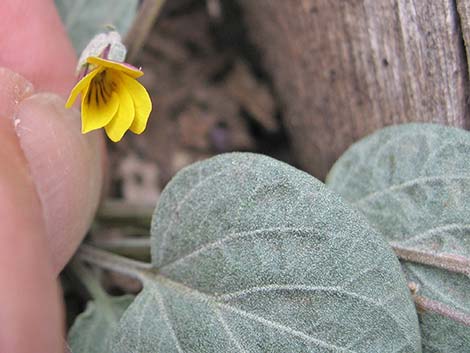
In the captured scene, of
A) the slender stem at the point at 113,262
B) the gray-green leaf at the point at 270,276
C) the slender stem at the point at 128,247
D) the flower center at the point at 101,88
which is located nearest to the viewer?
the gray-green leaf at the point at 270,276

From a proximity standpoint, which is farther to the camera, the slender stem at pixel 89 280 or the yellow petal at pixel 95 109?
the slender stem at pixel 89 280

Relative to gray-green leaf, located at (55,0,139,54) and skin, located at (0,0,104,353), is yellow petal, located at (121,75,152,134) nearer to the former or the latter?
skin, located at (0,0,104,353)

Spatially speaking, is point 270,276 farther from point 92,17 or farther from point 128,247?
point 92,17

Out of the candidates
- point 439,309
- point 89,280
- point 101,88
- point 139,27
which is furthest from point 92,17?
point 439,309

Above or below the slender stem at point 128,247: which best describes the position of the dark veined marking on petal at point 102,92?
above

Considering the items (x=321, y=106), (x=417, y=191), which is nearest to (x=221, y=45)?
(x=321, y=106)

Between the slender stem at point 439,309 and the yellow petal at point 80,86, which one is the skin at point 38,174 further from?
the slender stem at point 439,309

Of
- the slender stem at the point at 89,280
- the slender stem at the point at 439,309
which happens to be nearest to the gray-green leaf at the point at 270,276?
the slender stem at the point at 439,309
